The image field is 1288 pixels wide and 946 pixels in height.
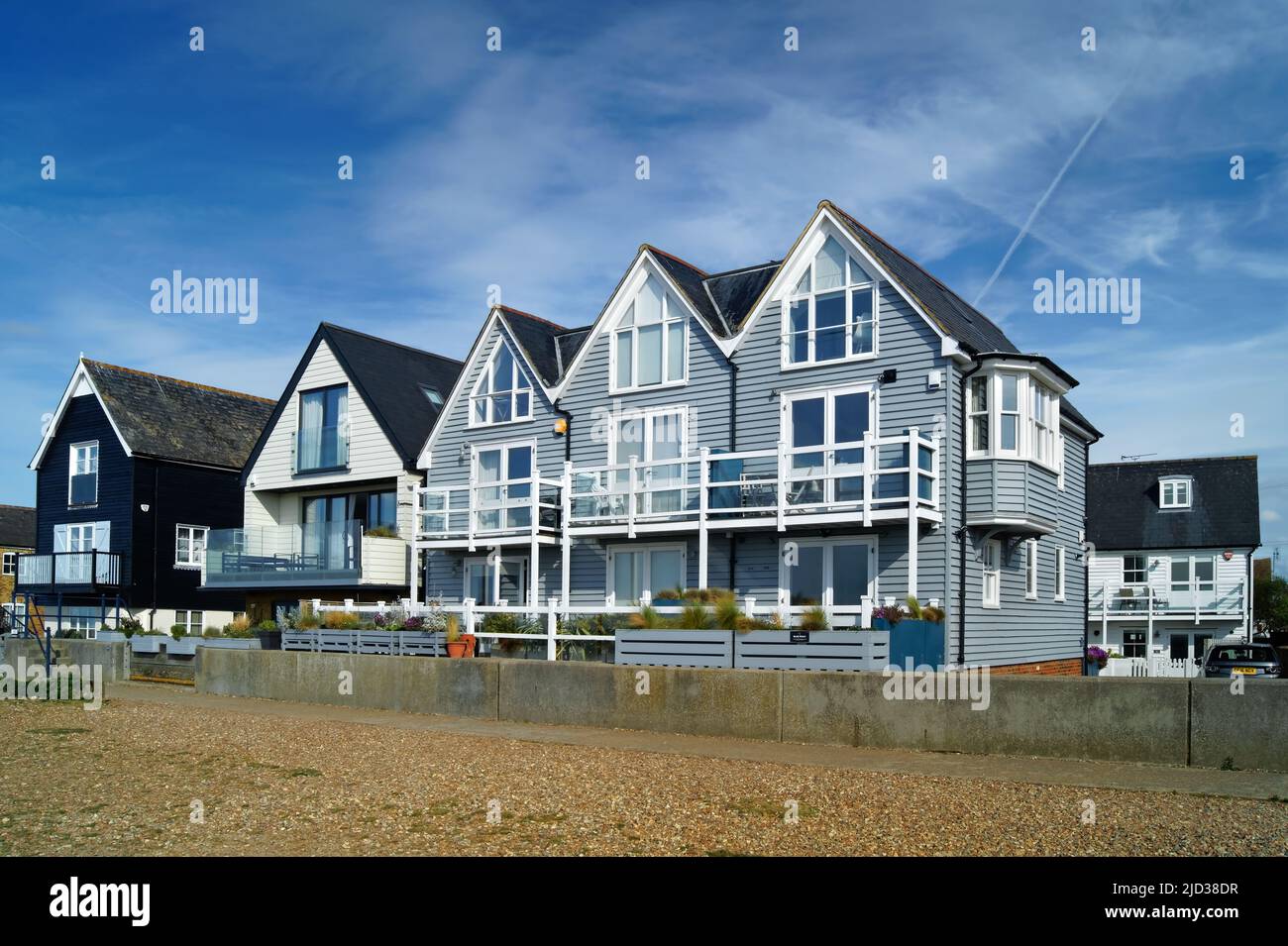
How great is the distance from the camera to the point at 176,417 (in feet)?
136

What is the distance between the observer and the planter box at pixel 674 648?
1708cm

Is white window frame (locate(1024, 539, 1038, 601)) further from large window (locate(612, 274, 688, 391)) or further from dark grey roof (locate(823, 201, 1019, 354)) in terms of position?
large window (locate(612, 274, 688, 391))

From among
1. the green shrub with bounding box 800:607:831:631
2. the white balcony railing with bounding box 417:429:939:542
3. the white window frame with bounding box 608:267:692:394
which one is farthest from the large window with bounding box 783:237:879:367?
the green shrub with bounding box 800:607:831:631

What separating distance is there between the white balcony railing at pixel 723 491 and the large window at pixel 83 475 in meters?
18.6

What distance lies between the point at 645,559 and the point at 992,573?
7.07m

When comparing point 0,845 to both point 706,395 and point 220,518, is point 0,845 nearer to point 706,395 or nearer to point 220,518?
point 706,395

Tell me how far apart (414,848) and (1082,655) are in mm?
22289

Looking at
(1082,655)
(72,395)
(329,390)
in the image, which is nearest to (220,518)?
(72,395)

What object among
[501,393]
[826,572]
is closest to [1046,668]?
[826,572]

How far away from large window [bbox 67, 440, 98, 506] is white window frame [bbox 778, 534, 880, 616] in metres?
27.2

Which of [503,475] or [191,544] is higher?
[503,475]

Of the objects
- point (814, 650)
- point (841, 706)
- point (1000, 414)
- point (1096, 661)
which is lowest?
point (1096, 661)

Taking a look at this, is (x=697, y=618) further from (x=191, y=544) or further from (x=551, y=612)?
(x=191, y=544)

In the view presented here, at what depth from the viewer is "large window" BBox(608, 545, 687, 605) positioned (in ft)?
80.1
